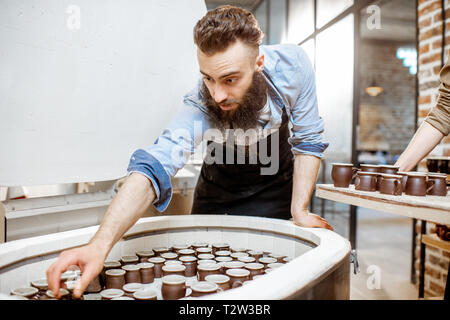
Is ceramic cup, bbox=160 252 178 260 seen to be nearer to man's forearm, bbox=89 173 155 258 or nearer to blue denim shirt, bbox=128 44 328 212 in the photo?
man's forearm, bbox=89 173 155 258

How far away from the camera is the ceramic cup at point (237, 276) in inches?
40.8

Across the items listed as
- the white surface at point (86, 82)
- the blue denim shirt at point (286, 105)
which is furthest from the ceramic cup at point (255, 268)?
the white surface at point (86, 82)

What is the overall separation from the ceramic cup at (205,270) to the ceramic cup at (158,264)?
0.12 meters

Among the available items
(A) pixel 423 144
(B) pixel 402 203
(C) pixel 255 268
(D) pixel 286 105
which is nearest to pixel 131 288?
(C) pixel 255 268

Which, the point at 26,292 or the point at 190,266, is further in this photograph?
the point at 190,266

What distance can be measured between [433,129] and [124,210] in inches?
44.9

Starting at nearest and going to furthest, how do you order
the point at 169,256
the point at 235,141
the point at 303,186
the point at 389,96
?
1. the point at 169,256
2. the point at 303,186
3. the point at 235,141
4. the point at 389,96

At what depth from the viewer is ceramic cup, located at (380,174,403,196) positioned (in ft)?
3.52

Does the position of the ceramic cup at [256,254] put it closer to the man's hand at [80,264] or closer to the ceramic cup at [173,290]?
the ceramic cup at [173,290]

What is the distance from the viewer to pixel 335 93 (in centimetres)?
381

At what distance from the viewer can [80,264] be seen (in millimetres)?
872

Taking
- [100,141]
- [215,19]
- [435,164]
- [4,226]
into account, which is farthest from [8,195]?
[435,164]

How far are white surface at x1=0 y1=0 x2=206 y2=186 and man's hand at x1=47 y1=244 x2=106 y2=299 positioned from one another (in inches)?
25.5

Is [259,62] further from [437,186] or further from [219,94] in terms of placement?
[437,186]
